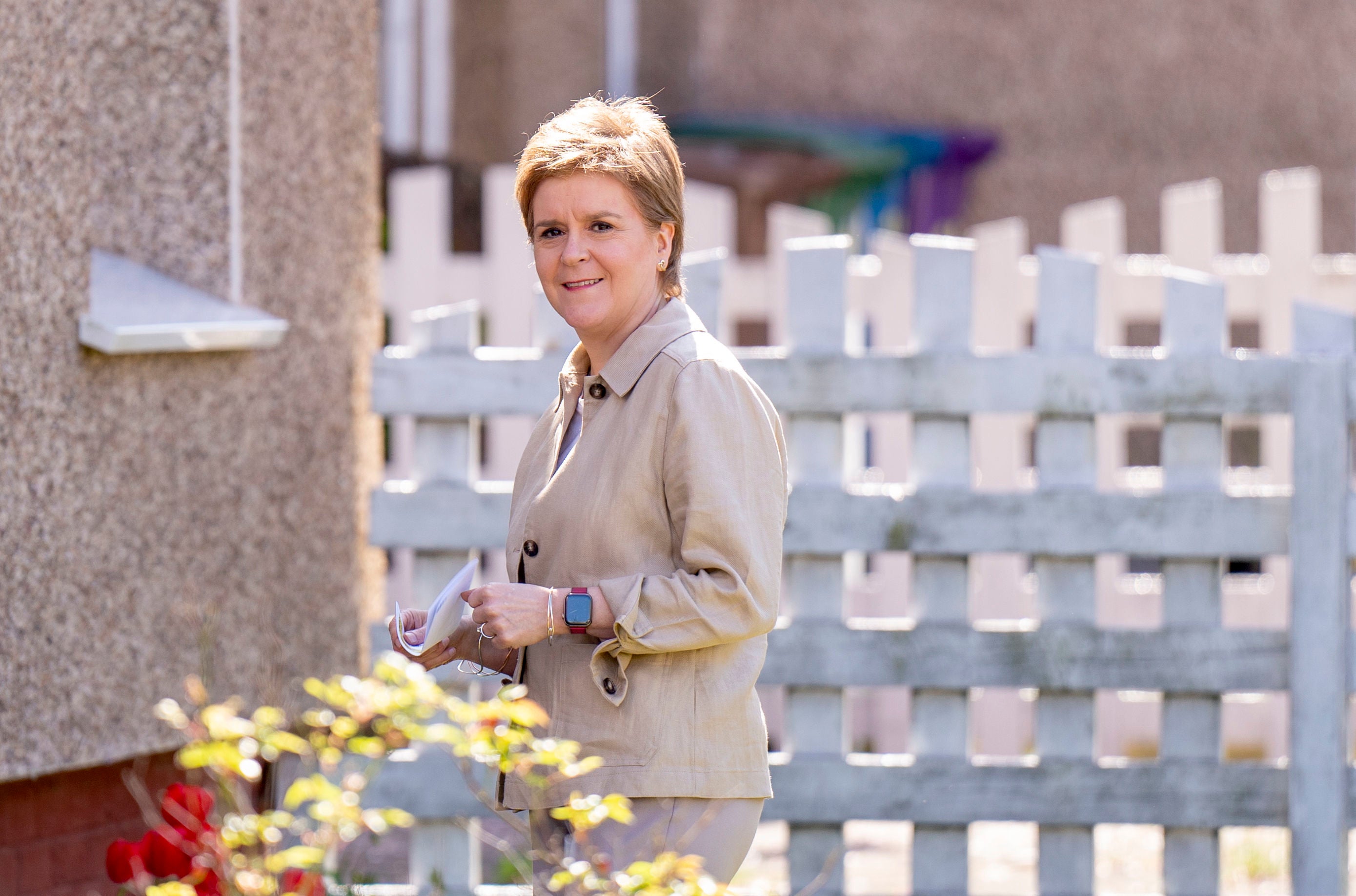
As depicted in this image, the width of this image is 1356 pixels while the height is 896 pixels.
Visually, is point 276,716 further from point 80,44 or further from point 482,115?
point 482,115

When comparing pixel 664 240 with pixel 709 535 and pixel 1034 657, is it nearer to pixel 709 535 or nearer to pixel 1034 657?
pixel 709 535

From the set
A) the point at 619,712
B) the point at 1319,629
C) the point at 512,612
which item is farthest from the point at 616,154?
the point at 1319,629

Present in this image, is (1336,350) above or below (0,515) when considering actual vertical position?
above

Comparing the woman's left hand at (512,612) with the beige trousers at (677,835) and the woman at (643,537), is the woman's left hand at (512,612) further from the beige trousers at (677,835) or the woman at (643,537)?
the beige trousers at (677,835)

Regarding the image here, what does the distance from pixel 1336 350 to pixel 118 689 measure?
8.90 ft

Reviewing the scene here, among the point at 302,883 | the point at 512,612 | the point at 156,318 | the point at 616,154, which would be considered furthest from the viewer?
the point at 156,318

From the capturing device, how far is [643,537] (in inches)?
75.5

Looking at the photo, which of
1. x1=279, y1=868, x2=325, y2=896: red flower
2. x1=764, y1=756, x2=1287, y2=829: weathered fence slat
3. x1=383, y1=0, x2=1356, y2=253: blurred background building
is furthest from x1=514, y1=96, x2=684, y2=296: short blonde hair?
x1=383, y1=0, x2=1356, y2=253: blurred background building

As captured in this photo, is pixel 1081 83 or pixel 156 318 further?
pixel 1081 83

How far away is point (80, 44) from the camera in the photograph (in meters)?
2.64

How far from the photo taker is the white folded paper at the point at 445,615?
1.90 meters

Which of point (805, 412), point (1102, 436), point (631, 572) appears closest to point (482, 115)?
point (1102, 436)

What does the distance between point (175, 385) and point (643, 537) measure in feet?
4.32

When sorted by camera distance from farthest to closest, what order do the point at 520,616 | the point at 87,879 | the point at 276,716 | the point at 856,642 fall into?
1. the point at 856,642
2. the point at 87,879
3. the point at 520,616
4. the point at 276,716
